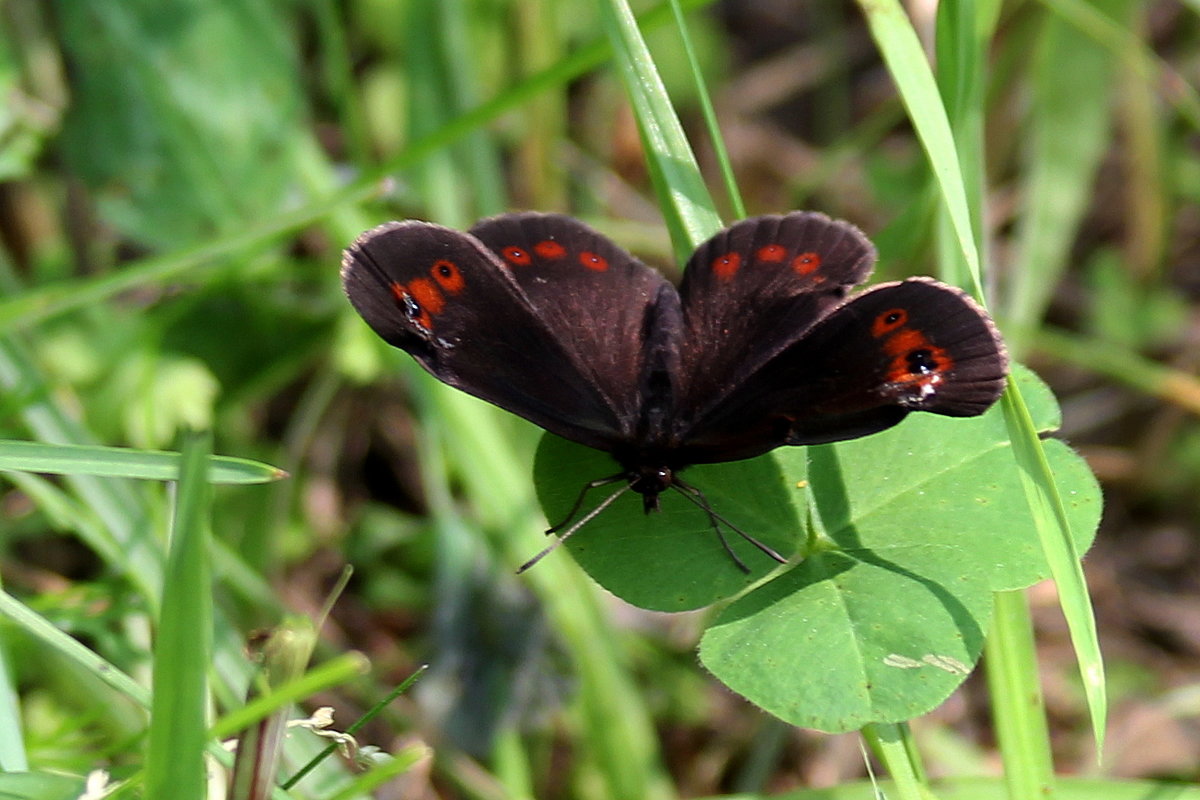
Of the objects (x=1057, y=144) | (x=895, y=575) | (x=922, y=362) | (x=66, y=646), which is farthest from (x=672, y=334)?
(x=1057, y=144)

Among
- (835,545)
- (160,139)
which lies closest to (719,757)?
(835,545)

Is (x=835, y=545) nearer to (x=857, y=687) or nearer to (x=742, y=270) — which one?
(x=857, y=687)

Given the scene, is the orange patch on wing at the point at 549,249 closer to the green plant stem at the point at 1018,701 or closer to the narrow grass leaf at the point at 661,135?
the narrow grass leaf at the point at 661,135

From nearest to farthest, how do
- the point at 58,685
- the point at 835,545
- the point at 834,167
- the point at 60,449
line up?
the point at 60,449 < the point at 835,545 < the point at 58,685 < the point at 834,167

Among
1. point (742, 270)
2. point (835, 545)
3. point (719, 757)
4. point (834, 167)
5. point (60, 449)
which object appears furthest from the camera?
point (834, 167)

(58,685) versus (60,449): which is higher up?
(60,449)

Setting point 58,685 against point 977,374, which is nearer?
point 977,374
